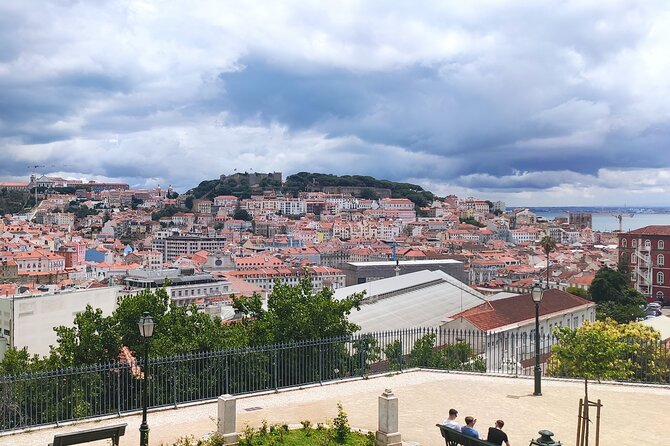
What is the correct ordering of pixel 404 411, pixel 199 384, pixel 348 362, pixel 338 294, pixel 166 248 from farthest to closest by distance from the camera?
pixel 166 248, pixel 338 294, pixel 348 362, pixel 199 384, pixel 404 411

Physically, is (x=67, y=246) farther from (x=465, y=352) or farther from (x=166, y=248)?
(x=465, y=352)

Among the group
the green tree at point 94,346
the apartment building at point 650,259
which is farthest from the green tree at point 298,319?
the apartment building at point 650,259

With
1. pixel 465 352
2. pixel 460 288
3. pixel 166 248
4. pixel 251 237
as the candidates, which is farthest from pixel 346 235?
pixel 465 352

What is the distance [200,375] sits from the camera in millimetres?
14875

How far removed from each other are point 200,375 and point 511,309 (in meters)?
28.7

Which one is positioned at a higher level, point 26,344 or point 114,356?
point 114,356

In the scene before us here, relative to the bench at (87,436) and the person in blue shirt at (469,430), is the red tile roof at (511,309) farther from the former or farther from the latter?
the bench at (87,436)

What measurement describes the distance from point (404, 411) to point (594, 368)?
3.72m

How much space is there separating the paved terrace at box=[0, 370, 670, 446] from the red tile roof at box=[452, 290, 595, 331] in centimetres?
→ 1890

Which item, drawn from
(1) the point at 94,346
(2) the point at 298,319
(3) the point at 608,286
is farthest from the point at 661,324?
(3) the point at 608,286

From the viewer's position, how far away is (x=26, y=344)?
146ft

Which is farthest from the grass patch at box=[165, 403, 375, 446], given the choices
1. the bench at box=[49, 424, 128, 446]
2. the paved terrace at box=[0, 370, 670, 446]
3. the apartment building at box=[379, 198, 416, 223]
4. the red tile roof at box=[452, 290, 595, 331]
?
the apartment building at box=[379, 198, 416, 223]

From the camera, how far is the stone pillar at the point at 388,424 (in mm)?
11195

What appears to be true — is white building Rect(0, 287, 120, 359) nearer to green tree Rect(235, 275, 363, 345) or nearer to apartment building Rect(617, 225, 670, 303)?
green tree Rect(235, 275, 363, 345)
